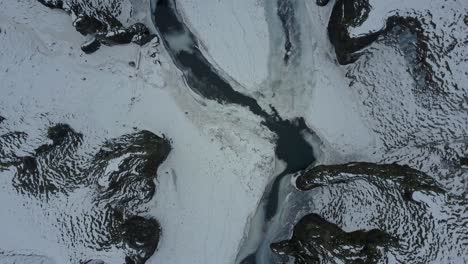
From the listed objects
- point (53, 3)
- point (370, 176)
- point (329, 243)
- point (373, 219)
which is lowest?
point (373, 219)

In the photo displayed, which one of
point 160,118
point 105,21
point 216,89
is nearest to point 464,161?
point 216,89

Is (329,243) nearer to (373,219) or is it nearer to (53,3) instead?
(373,219)

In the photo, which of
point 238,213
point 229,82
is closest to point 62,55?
point 229,82

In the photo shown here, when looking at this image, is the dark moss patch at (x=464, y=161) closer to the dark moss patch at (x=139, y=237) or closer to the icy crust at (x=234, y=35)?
the icy crust at (x=234, y=35)

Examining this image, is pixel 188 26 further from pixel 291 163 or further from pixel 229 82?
pixel 291 163

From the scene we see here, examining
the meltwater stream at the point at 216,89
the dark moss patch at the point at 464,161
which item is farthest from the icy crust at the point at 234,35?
the dark moss patch at the point at 464,161

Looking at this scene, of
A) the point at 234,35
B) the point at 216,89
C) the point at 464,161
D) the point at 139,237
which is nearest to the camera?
the point at 464,161
